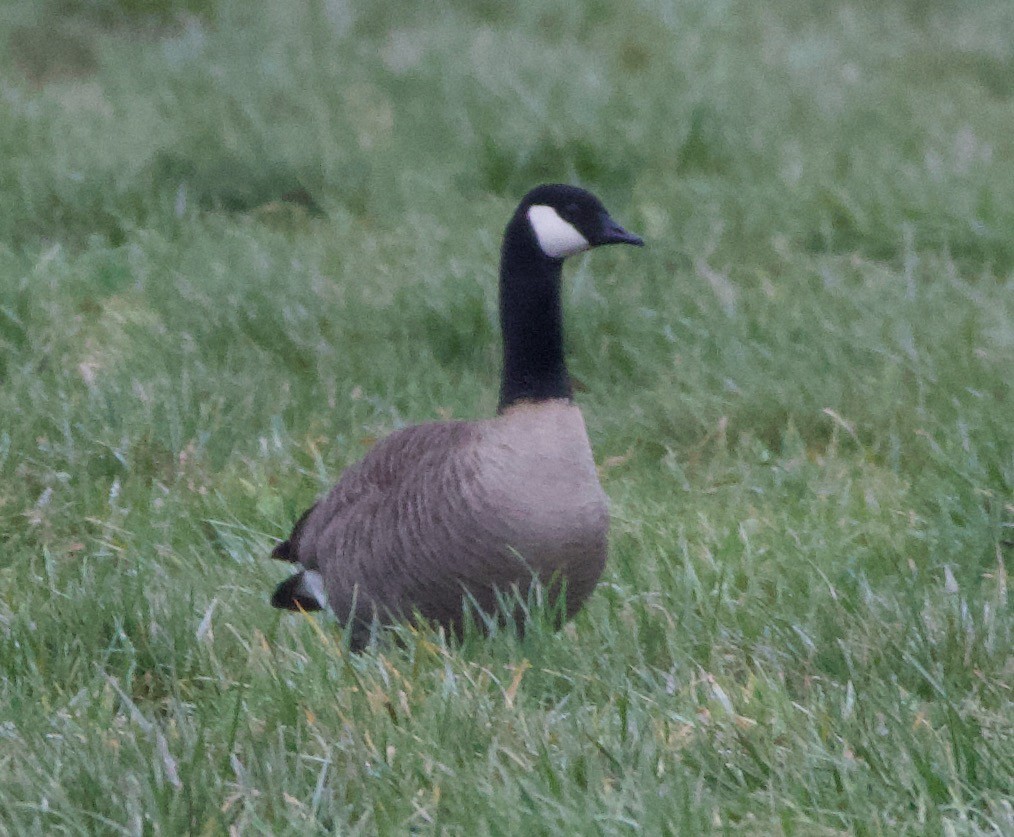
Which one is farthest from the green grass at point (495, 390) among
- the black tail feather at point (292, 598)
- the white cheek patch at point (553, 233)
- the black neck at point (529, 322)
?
the white cheek patch at point (553, 233)

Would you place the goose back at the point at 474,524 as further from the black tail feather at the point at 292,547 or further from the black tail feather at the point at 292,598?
the black tail feather at the point at 292,547

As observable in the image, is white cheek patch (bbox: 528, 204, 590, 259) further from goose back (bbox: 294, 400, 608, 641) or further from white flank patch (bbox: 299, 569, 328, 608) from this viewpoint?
white flank patch (bbox: 299, 569, 328, 608)

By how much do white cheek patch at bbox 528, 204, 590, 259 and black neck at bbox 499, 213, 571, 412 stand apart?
0.05 feet

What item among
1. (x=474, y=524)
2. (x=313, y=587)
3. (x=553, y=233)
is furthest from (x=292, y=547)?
(x=553, y=233)

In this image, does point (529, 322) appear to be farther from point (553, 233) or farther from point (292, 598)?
point (292, 598)

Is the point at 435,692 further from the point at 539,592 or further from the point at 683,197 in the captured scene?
the point at 683,197

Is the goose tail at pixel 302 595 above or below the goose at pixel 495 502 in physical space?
below

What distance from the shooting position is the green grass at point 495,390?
2.63m

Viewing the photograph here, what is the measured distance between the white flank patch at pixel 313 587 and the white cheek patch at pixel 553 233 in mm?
832

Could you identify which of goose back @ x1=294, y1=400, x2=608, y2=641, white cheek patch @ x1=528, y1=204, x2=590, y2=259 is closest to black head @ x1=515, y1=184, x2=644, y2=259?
white cheek patch @ x1=528, y1=204, x2=590, y2=259

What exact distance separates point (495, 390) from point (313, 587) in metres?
1.71

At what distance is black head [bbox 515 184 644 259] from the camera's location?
11.8 ft

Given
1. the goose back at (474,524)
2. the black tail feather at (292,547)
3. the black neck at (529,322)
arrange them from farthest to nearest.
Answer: the black tail feather at (292,547) < the black neck at (529,322) < the goose back at (474,524)

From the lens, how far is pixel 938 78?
28.4ft
